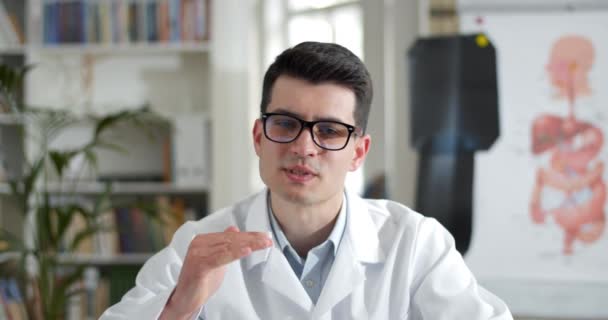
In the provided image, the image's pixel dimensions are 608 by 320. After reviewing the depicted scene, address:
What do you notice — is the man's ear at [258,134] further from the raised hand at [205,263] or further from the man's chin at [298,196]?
the raised hand at [205,263]

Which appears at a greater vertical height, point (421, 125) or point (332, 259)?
point (421, 125)

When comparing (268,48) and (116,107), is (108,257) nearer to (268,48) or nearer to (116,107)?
(116,107)

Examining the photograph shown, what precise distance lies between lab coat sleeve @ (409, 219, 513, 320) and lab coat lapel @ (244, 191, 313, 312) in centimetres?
24

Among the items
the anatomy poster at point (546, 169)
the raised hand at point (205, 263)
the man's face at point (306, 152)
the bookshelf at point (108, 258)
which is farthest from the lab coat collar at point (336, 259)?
the bookshelf at point (108, 258)

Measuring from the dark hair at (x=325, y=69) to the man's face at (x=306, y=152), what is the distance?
0.01m

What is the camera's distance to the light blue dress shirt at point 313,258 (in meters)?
1.42

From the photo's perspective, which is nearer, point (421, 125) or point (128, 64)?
point (421, 125)

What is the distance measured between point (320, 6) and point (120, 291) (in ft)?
→ 5.80

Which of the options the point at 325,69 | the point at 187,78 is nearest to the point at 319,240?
the point at 325,69

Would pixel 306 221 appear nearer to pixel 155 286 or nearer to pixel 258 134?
pixel 258 134

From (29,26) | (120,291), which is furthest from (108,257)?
(29,26)

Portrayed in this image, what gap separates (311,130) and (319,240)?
0.28 meters

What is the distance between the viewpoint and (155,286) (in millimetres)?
1355

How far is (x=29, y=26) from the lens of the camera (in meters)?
3.35
